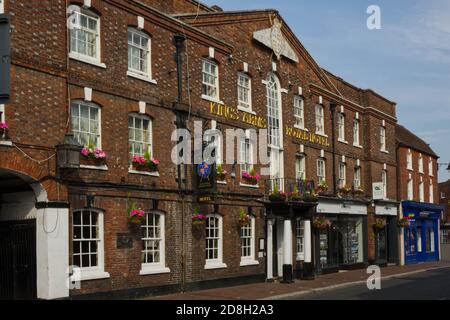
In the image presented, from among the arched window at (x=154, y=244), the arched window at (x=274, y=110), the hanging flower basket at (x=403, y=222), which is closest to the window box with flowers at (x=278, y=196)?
the arched window at (x=274, y=110)

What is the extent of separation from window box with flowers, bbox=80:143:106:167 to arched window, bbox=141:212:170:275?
2.97 meters

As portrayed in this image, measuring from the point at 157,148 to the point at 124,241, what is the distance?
3.50m

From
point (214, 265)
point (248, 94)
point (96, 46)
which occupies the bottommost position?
point (214, 265)

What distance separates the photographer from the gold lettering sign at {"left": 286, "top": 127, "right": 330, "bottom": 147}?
94.0 feet

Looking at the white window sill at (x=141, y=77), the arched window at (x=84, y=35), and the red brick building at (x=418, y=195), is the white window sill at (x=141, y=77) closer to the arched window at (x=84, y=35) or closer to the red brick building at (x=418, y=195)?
the arched window at (x=84, y=35)

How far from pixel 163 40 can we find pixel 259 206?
848 centimetres

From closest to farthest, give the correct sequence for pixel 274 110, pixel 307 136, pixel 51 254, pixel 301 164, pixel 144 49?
pixel 51 254 < pixel 144 49 < pixel 274 110 < pixel 301 164 < pixel 307 136

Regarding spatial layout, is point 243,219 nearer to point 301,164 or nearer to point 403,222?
point 301,164

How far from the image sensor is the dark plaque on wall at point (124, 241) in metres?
18.4

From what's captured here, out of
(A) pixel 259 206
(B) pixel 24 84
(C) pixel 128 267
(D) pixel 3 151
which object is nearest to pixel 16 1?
(B) pixel 24 84

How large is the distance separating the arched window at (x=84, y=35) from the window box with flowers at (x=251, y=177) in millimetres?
8819

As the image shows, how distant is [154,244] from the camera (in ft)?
66.0

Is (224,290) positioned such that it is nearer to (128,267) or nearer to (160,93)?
(128,267)

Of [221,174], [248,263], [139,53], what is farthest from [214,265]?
[139,53]
